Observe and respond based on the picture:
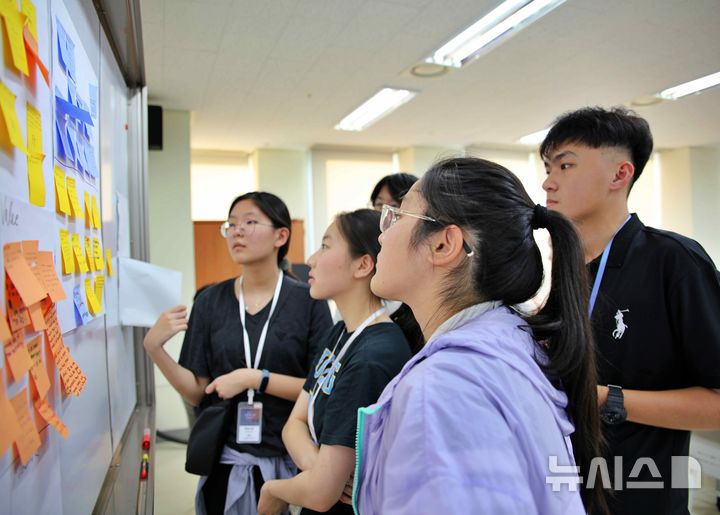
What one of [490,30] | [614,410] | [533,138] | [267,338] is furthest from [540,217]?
[533,138]

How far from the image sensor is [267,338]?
64.5 inches

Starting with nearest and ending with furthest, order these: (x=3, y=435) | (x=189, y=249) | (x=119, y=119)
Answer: (x=3, y=435)
(x=119, y=119)
(x=189, y=249)

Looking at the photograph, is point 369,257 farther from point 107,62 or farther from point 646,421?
point 107,62

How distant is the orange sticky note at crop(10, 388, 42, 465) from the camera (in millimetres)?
583

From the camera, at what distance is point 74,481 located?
895 mm

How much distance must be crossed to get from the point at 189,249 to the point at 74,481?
4.59m

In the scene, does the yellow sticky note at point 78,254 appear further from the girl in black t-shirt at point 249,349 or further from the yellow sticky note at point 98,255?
the girl in black t-shirt at point 249,349

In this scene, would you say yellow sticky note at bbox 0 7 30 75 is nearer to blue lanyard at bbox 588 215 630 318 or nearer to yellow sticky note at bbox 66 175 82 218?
yellow sticky note at bbox 66 175 82 218

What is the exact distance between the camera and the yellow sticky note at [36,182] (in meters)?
0.67

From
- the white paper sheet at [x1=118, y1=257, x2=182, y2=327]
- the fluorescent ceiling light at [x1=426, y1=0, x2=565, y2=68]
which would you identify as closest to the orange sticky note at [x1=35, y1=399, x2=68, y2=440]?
the white paper sheet at [x1=118, y1=257, x2=182, y2=327]

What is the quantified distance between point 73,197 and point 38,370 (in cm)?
38

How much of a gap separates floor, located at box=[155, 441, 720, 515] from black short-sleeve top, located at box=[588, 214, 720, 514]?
250 cm

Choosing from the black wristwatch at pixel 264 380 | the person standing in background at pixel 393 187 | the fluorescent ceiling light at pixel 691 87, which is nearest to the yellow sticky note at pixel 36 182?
the black wristwatch at pixel 264 380

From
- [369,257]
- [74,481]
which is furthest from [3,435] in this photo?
[369,257]
